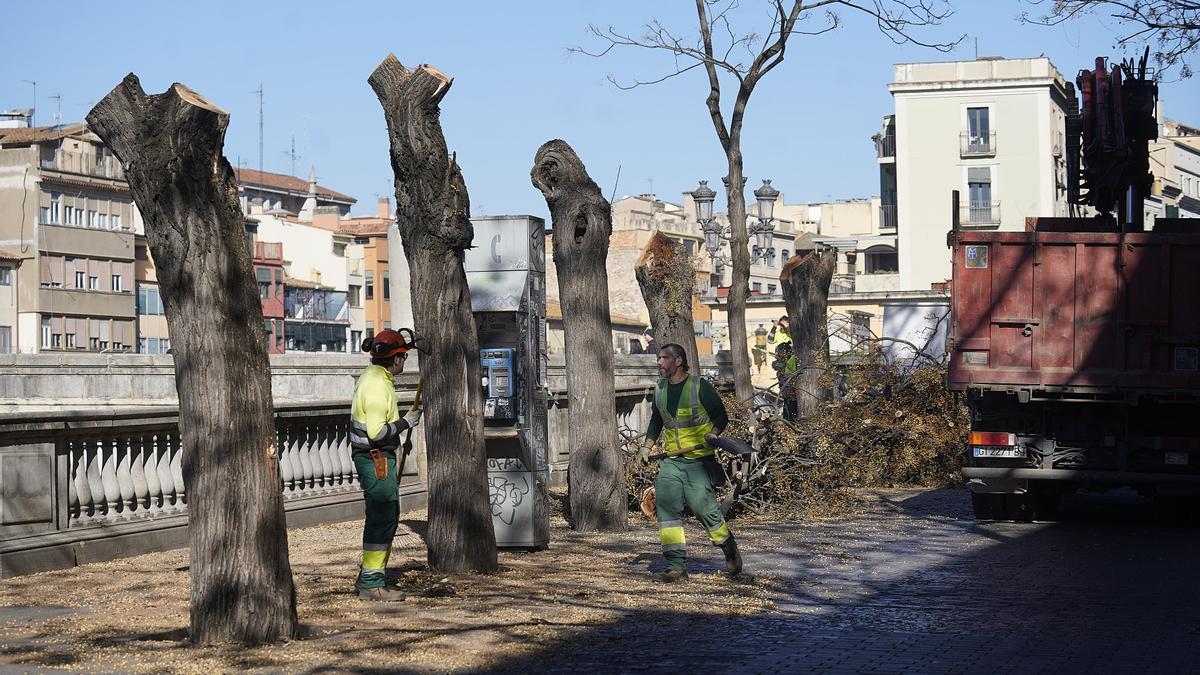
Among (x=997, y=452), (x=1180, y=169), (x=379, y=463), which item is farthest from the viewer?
(x=1180, y=169)

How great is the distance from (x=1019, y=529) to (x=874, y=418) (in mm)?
5364

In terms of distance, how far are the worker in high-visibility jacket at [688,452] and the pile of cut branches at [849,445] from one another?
438 centimetres

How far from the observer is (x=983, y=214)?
85188 millimetres

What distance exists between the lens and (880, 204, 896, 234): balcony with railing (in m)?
95.4

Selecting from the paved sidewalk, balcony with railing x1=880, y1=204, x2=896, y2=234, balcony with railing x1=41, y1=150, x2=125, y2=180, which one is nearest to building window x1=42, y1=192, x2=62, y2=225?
→ balcony with railing x1=41, y1=150, x2=125, y2=180

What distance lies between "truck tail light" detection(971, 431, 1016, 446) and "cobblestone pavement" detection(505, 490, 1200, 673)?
0.80 m

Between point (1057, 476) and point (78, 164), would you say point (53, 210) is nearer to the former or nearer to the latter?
point (78, 164)

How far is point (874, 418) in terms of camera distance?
20.9 meters

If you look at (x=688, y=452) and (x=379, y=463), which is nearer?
(x=379, y=463)

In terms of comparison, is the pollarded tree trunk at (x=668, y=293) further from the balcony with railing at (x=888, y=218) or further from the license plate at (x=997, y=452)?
the balcony with railing at (x=888, y=218)

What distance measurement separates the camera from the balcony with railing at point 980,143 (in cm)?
8506

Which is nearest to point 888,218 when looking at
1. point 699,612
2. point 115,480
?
point 115,480

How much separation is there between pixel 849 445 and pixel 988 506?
3219 millimetres

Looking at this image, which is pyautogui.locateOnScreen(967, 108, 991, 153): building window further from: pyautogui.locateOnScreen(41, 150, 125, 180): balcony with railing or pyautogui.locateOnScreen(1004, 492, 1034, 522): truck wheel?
pyautogui.locateOnScreen(1004, 492, 1034, 522): truck wheel
